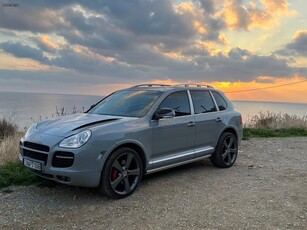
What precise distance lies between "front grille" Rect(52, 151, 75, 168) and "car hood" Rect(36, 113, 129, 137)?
31 centimetres

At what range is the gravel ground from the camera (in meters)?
4.36

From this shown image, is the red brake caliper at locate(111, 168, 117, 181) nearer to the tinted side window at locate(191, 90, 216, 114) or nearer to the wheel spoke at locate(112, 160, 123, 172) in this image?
the wheel spoke at locate(112, 160, 123, 172)

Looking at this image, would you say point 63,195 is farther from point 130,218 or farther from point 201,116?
point 201,116

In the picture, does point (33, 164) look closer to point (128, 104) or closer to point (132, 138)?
point (132, 138)

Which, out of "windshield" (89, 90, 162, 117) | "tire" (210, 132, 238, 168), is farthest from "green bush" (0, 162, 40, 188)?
"tire" (210, 132, 238, 168)

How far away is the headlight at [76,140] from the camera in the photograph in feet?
15.5

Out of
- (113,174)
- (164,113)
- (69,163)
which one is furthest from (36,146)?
(164,113)

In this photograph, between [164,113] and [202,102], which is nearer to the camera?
[164,113]

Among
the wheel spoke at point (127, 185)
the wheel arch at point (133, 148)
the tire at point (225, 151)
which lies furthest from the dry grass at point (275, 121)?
the wheel spoke at point (127, 185)

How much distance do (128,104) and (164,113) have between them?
2.80 ft

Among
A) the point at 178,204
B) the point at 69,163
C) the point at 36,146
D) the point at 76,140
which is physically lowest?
the point at 178,204

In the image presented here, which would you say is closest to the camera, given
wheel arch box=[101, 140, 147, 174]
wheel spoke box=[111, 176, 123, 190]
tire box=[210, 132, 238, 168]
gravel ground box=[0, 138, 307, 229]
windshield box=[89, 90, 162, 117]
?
gravel ground box=[0, 138, 307, 229]

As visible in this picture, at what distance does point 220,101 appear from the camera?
24.7 feet

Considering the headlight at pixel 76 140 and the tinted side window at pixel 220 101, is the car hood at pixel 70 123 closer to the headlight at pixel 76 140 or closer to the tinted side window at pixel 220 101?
the headlight at pixel 76 140
